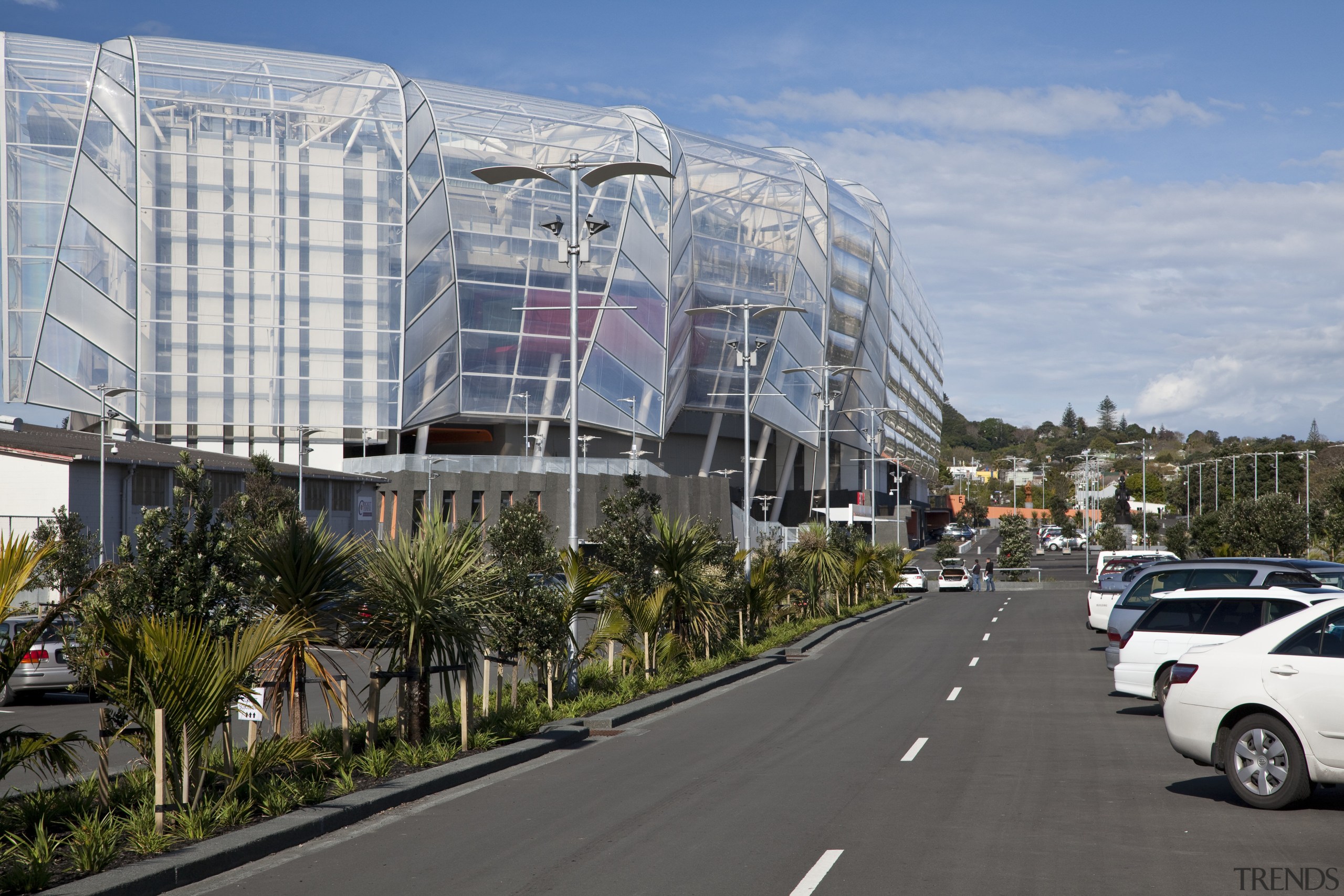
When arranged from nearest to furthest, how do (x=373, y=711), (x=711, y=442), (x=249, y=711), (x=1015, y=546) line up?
(x=249, y=711), (x=373, y=711), (x=1015, y=546), (x=711, y=442)

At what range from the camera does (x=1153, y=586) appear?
1875 cm

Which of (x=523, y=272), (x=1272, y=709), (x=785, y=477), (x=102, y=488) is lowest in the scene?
(x=1272, y=709)

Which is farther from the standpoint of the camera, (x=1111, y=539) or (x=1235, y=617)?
(x=1111, y=539)

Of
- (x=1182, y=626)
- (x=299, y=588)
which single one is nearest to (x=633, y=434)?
(x=1182, y=626)

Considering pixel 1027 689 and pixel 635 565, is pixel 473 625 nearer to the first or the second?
pixel 635 565

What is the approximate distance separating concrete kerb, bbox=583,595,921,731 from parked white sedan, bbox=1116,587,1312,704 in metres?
6.17

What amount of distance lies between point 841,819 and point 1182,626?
705 cm

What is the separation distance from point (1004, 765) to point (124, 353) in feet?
178

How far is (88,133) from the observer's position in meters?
54.6

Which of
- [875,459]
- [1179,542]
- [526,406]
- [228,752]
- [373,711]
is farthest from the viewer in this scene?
[1179,542]

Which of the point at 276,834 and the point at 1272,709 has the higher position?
the point at 1272,709

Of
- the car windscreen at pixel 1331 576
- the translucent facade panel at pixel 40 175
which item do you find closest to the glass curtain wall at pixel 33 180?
the translucent facade panel at pixel 40 175

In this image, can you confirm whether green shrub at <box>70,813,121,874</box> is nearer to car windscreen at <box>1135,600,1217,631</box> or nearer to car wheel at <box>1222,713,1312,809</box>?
car wheel at <box>1222,713,1312,809</box>

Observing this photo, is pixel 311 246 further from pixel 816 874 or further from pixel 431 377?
pixel 816 874
